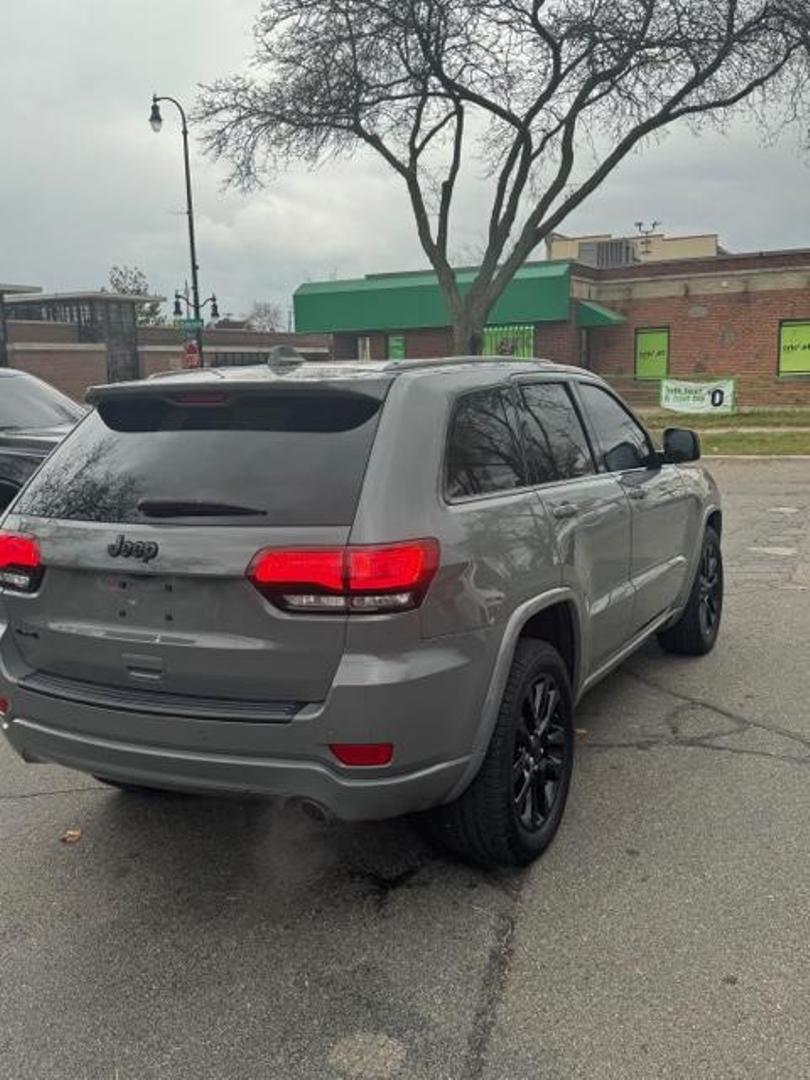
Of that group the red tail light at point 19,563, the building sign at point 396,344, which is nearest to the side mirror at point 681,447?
the red tail light at point 19,563

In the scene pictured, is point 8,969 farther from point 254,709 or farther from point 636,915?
point 636,915

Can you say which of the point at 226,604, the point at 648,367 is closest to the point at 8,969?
the point at 226,604

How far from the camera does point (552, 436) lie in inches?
156

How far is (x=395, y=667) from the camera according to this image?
275 cm

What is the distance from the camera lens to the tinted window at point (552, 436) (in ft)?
12.3

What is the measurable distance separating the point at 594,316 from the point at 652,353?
2.13m

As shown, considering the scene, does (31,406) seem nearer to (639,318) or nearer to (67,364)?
(639,318)

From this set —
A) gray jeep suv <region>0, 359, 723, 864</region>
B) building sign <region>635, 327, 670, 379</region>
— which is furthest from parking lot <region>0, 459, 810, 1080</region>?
building sign <region>635, 327, 670, 379</region>

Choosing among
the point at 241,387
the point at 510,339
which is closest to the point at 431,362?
the point at 241,387

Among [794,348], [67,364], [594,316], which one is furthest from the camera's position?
[67,364]

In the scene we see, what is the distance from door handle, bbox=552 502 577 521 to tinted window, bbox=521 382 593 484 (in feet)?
0.38

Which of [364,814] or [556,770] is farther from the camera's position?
[556,770]

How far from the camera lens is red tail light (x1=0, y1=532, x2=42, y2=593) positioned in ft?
10.5

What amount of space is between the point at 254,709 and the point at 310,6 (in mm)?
20965
